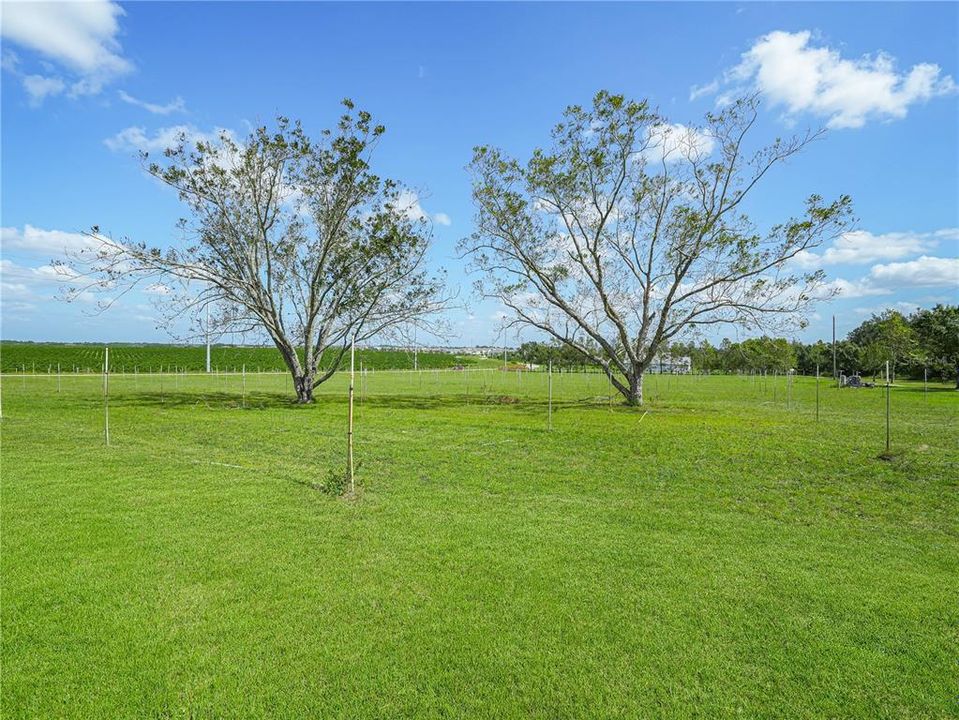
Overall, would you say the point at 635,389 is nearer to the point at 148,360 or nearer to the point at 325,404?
the point at 325,404

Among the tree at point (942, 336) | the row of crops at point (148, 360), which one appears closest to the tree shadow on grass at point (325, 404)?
the row of crops at point (148, 360)

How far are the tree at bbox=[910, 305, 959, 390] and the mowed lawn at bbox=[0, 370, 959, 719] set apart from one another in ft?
120

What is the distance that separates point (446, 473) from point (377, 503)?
196cm

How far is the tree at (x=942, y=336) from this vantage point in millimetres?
35844

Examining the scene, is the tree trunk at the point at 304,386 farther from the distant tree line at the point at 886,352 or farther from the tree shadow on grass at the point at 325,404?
the distant tree line at the point at 886,352

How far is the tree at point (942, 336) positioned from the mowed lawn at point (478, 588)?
1444 inches

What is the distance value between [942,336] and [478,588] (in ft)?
151

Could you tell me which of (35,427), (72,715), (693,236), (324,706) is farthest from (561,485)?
(693,236)

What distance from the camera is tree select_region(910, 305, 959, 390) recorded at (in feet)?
118

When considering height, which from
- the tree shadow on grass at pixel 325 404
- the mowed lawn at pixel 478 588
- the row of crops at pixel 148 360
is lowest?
the mowed lawn at pixel 478 588

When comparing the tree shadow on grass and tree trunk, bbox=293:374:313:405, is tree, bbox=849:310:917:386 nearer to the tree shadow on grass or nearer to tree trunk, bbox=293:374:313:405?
the tree shadow on grass

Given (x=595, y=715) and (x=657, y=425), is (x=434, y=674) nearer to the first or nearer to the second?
(x=595, y=715)

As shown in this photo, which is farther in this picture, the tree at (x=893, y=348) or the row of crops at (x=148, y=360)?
the row of crops at (x=148, y=360)

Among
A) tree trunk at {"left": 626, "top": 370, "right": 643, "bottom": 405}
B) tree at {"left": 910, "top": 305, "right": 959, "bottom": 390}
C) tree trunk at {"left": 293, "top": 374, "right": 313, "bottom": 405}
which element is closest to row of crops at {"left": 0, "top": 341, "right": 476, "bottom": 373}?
tree trunk at {"left": 293, "top": 374, "right": 313, "bottom": 405}
